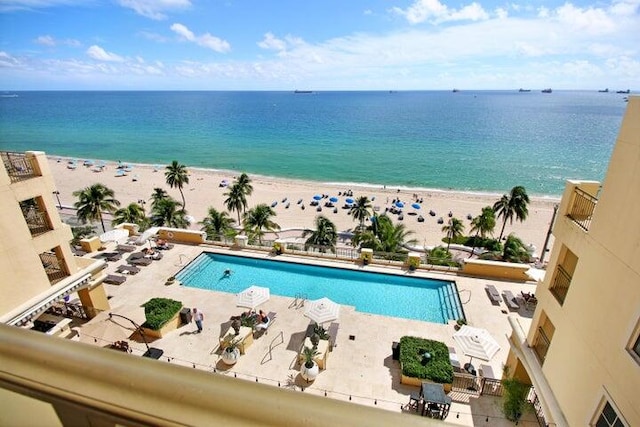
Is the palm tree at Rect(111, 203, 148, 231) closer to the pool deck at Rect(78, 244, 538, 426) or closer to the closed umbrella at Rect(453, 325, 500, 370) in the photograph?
the pool deck at Rect(78, 244, 538, 426)

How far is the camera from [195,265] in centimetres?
2189

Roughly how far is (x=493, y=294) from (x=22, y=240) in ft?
71.2

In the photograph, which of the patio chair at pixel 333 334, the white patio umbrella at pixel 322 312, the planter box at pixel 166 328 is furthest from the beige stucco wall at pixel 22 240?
the patio chair at pixel 333 334

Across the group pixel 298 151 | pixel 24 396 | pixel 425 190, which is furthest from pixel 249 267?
pixel 298 151

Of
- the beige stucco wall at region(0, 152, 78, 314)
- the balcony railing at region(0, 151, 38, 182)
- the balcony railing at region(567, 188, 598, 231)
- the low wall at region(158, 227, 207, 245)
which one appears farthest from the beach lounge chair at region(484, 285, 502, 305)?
the balcony railing at region(0, 151, 38, 182)

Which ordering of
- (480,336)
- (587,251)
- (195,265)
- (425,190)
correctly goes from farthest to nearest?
(425,190) → (195,265) → (480,336) → (587,251)

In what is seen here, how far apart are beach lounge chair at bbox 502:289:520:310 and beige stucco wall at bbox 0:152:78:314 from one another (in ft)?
70.8

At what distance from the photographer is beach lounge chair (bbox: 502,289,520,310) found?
17.6m

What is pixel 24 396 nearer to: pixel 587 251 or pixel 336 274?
pixel 587 251

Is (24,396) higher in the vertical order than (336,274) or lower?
higher

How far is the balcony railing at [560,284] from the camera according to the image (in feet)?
32.9

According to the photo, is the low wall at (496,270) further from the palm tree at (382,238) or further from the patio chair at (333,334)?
the patio chair at (333,334)

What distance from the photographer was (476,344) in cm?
1324

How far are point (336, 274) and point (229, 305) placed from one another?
22.6ft
